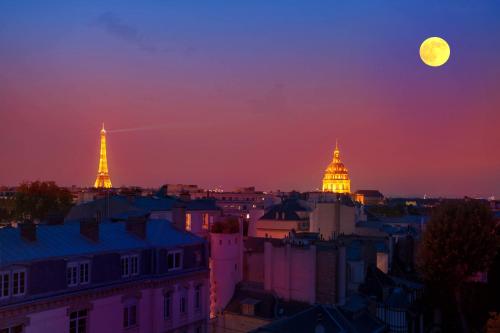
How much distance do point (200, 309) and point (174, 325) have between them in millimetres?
2421

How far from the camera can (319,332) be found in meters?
26.3

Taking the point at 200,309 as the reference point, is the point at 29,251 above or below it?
above

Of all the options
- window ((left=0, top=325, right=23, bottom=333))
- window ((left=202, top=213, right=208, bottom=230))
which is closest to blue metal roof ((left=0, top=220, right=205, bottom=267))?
window ((left=0, top=325, right=23, bottom=333))

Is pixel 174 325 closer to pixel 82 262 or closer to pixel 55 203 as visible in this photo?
pixel 82 262

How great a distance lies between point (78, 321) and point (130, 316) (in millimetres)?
3214

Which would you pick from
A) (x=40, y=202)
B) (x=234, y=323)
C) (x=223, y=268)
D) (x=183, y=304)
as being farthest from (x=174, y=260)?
(x=40, y=202)

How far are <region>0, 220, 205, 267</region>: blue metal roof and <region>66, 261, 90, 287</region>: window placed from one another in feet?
1.55

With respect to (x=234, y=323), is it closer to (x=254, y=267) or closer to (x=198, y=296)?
(x=198, y=296)

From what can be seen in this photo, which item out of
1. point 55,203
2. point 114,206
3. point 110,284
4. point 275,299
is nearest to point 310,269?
point 275,299

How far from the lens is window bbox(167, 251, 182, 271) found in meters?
28.3

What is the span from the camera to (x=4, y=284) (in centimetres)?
2025

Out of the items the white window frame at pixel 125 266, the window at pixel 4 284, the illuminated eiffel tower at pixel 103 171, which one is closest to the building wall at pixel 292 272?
the white window frame at pixel 125 266

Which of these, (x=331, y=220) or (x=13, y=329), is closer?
(x=13, y=329)

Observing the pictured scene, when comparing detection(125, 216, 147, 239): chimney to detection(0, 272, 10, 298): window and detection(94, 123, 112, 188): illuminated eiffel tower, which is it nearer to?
detection(0, 272, 10, 298): window
